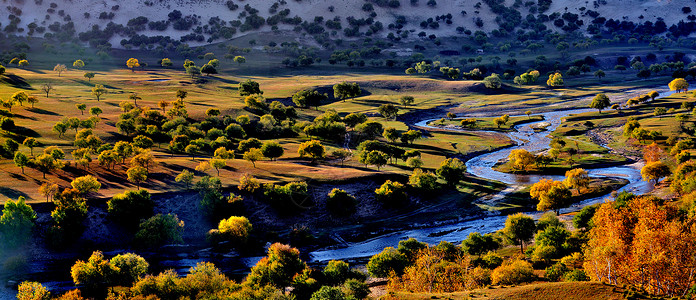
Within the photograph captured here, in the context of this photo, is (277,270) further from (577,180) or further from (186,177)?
(577,180)

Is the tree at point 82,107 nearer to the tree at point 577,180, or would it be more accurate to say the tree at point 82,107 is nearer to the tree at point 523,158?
the tree at point 523,158

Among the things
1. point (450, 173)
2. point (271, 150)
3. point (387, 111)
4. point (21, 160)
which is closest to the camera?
point (21, 160)

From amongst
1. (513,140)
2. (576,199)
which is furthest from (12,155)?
(513,140)

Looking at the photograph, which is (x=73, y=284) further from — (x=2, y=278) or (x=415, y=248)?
(x=415, y=248)

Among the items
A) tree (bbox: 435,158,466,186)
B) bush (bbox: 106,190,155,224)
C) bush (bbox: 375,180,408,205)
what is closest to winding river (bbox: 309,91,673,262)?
tree (bbox: 435,158,466,186)

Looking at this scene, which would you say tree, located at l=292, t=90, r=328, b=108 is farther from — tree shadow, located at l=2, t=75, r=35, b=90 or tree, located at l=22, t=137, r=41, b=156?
tree, located at l=22, t=137, r=41, b=156

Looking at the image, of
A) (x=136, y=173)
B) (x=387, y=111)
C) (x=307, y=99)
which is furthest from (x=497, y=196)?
(x=307, y=99)
